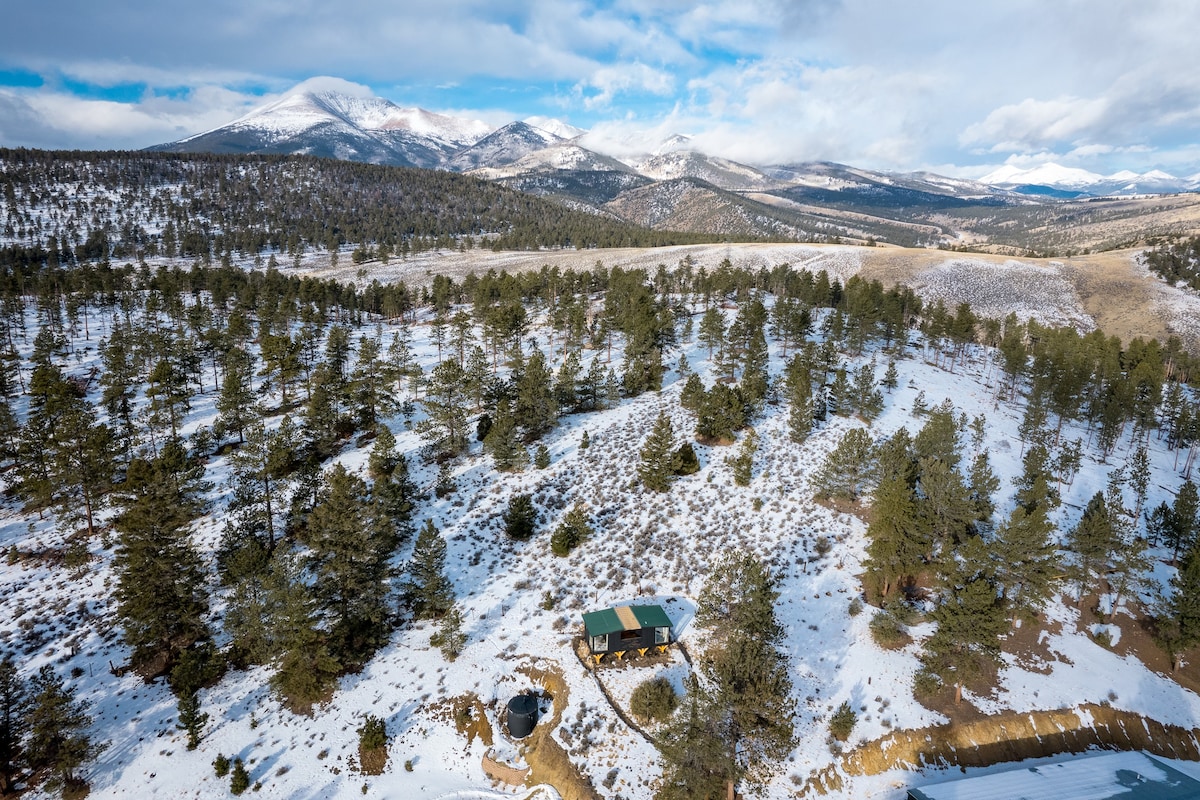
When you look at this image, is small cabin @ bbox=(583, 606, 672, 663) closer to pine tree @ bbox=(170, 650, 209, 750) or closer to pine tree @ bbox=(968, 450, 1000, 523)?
pine tree @ bbox=(170, 650, 209, 750)

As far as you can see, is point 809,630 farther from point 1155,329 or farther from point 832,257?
point 832,257

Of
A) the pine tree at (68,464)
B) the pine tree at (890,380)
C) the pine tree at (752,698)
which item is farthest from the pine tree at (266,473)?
the pine tree at (890,380)

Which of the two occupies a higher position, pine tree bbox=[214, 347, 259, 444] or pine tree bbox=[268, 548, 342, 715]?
pine tree bbox=[214, 347, 259, 444]

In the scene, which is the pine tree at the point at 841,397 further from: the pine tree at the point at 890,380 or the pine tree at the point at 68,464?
the pine tree at the point at 68,464

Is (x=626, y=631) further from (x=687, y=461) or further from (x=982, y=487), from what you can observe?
(x=982, y=487)

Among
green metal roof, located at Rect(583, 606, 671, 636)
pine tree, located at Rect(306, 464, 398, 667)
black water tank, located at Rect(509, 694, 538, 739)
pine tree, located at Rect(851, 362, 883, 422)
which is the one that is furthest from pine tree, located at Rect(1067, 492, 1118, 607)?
pine tree, located at Rect(306, 464, 398, 667)

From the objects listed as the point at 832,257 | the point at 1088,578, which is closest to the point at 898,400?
the point at 1088,578

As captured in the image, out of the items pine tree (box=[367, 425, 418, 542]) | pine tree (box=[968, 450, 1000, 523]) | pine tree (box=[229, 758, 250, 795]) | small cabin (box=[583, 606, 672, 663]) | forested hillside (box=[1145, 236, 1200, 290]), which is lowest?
pine tree (box=[229, 758, 250, 795])
